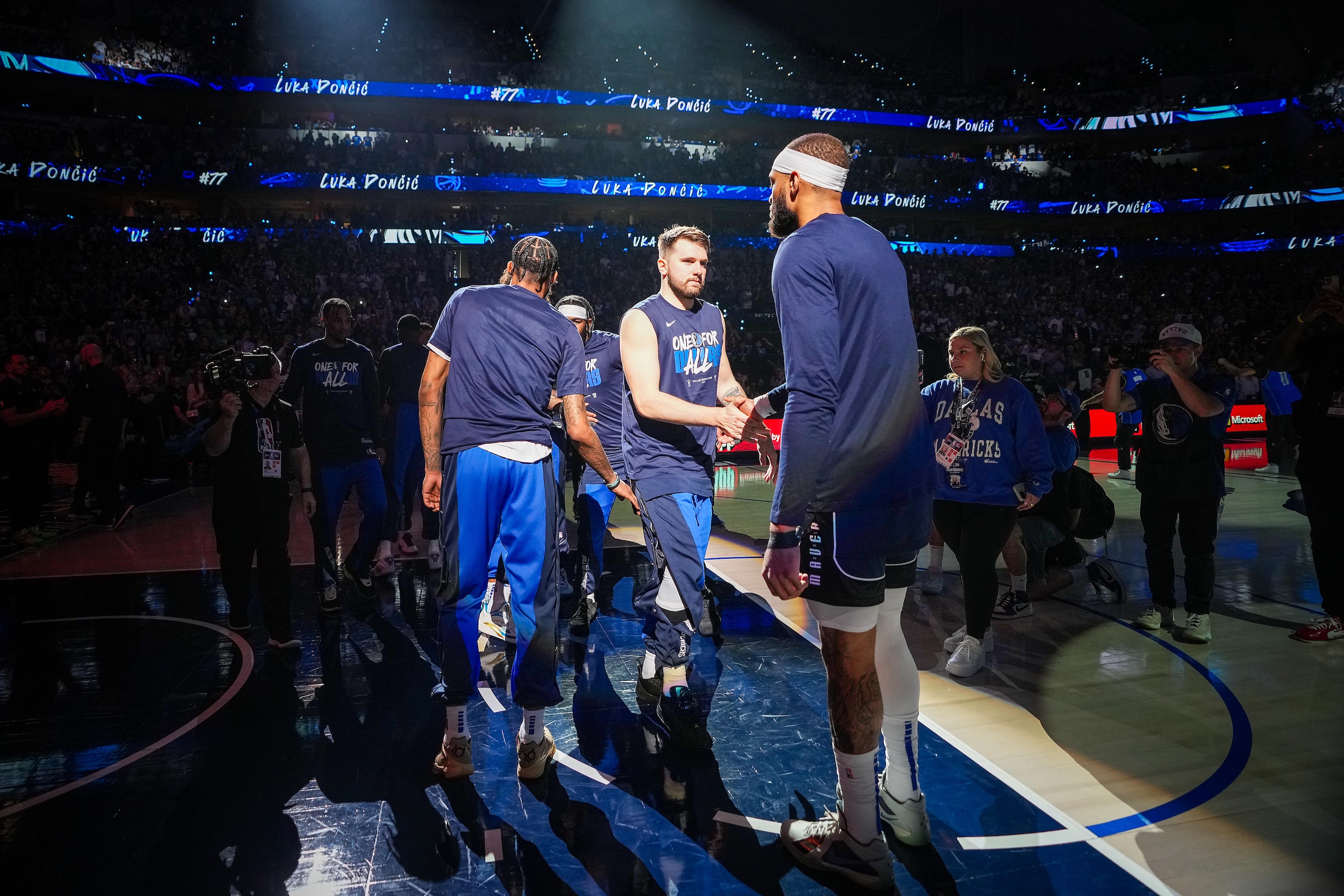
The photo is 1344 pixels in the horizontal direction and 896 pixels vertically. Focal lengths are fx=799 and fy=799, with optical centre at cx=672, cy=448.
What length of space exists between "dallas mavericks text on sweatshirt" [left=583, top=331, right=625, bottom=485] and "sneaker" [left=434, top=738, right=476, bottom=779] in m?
2.37

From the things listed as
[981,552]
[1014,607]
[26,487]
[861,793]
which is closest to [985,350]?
[981,552]

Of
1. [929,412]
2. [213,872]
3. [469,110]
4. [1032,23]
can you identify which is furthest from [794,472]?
[1032,23]

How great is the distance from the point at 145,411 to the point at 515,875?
12.6 metres

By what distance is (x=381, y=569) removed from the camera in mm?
6367

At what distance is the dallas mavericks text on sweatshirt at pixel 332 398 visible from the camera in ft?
18.2

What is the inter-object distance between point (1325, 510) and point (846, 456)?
4.03m

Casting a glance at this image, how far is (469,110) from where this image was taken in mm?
31547

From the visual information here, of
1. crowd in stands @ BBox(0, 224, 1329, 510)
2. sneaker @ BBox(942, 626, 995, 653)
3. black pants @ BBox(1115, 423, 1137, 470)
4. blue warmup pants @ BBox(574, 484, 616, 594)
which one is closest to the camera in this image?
sneaker @ BBox(942, 626, 995, 653)

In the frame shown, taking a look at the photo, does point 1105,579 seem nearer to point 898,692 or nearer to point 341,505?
point 898,692

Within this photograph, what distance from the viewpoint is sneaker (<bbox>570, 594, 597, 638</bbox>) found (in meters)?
5.21

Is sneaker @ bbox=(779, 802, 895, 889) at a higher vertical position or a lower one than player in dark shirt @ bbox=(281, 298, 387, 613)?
lower

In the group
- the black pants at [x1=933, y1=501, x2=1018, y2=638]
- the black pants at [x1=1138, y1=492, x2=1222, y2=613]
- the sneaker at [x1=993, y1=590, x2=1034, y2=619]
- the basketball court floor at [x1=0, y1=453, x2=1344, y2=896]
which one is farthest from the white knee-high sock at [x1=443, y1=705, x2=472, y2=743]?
the black pants at [x1=1138, y1=492, x2=1222, y2=613]

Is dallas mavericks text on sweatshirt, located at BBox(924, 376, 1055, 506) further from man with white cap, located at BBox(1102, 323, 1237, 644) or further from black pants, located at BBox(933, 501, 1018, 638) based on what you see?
man with white cap, located at BBox(1102, 323, 1237, 644)

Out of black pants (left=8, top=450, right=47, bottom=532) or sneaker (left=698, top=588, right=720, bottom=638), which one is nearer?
sneaker (left=698, top=588, right=720, bottom=638)
